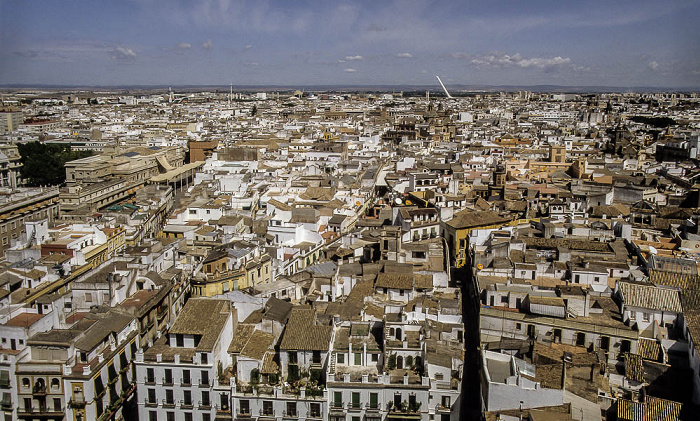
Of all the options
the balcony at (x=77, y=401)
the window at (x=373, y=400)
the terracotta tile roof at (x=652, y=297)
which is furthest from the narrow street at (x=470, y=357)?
the balcony at (x=77, y=401)

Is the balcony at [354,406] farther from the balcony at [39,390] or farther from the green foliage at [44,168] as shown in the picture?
the green foliage at [44,168]

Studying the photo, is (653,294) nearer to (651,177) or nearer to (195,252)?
(195,252)

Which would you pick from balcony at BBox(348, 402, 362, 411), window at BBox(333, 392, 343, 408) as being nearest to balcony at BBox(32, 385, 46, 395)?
window at BBox(333, 392, 343, 408)

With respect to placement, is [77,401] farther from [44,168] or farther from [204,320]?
[44,168]

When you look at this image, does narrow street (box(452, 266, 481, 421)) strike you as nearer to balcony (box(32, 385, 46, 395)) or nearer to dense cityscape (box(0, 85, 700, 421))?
dense cityscape (box(0, 85, 700, 421))

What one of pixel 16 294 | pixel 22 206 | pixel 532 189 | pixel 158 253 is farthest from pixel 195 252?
pixel 532 189
